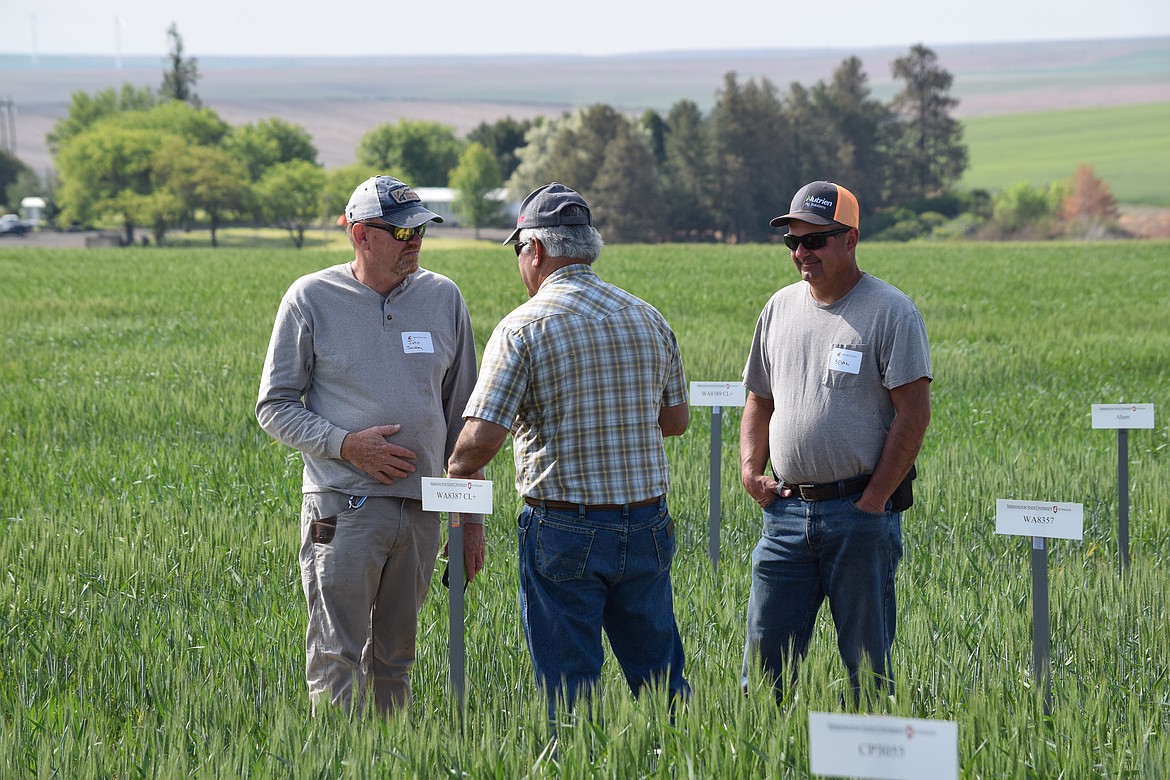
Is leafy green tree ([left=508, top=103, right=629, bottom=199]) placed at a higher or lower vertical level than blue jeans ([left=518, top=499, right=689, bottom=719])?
higher

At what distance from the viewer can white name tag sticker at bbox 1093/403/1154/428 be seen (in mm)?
5289

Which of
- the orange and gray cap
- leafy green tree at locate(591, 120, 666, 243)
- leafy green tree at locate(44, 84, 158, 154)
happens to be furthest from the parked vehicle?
the orange and gray cap

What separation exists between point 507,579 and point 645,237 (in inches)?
2843

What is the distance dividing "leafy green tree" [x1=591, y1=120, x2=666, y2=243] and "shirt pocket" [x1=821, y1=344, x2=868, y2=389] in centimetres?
7243

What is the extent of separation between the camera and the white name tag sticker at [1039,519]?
3473 mm

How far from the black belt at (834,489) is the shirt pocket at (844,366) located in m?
0.31

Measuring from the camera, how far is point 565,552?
3.41 m

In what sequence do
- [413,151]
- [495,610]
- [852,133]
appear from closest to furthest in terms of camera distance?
[495,610]
[852,133]
[413,151]

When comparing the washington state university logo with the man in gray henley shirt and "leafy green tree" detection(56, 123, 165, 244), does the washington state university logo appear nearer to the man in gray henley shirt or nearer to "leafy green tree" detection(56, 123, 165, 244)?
the man in gray henley shirt

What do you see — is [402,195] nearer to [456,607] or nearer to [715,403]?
[456,607]

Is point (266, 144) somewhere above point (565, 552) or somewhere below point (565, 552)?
above

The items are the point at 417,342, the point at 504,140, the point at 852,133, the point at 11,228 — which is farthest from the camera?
the point at 504,140

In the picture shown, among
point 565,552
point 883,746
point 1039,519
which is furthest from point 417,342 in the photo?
point 883,746

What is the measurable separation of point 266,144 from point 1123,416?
119714mm
